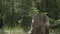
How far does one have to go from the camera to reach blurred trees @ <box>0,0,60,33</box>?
9817 millimetres

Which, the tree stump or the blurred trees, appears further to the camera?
the blurred trees

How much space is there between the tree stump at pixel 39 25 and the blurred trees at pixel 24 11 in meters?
5.57

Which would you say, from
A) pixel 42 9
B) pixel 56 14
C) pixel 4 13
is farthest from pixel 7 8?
pixel 56 14

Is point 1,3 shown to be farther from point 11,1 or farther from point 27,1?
point 27,1

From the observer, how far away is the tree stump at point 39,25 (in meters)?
3.74

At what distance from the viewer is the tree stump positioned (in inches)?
147

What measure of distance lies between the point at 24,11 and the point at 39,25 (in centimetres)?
668

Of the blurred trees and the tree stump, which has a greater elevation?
the tree stump

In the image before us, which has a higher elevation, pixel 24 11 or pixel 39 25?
pixel 39 25

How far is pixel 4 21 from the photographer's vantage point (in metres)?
11.1

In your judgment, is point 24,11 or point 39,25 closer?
point 39,25

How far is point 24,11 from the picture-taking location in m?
10.4

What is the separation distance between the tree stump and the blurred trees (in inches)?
219

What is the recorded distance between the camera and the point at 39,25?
3.75 metres
